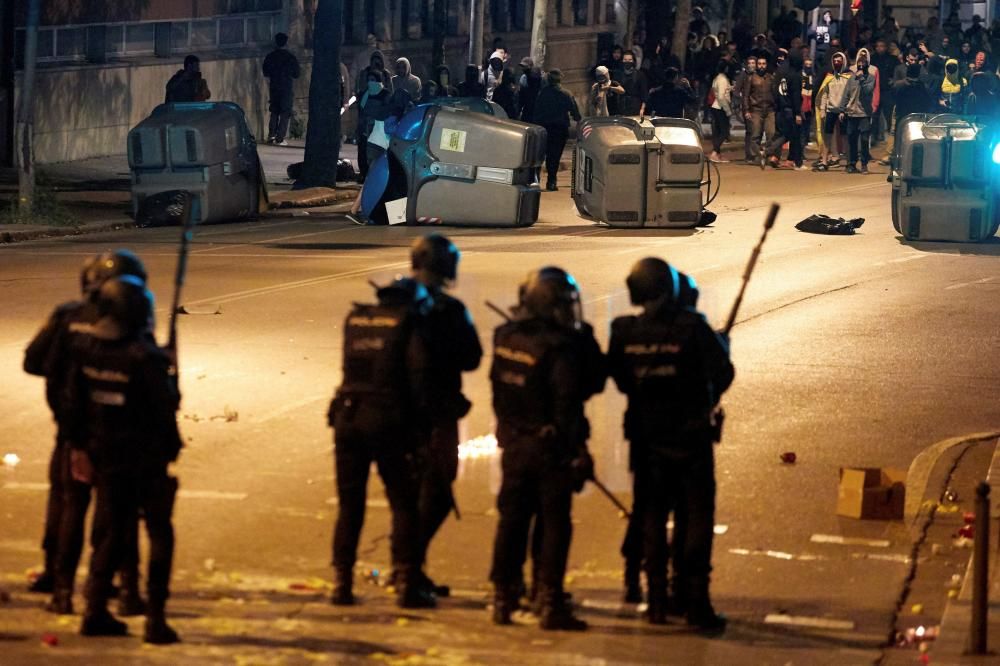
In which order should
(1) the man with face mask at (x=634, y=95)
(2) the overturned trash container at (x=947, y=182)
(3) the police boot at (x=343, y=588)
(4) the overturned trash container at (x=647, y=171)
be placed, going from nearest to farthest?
(3) the police boot at (x=343, y=588), (2) the overturned trash container at (x=947, y=182), (4) the overturned trash container at (x=647, y=171), (1) the man with face mask at (x=634, y=95)

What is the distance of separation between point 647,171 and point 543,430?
49.6ft

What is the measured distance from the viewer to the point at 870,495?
32.7ft

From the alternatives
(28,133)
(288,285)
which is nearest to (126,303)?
(288,285)

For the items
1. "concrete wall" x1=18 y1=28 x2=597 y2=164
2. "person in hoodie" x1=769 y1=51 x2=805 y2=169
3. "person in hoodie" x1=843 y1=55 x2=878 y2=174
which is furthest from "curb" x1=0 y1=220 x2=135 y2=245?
"person in hoodie" x1=843 y1=55 x2=878 y2=174

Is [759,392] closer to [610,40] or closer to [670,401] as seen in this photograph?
[670,401]

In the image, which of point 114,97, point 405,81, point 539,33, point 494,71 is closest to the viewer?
point 405,81

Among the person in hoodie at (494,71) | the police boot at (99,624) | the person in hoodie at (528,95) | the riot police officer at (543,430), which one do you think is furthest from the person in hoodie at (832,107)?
the police boot at (99,624)

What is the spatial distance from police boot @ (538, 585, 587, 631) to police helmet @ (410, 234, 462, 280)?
1.40 m

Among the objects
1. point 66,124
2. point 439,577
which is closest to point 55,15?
point 66,124

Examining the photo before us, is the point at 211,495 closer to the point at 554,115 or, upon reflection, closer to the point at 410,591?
the point at 410,591

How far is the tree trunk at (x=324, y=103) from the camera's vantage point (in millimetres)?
Answer: 27781

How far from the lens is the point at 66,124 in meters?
30.1

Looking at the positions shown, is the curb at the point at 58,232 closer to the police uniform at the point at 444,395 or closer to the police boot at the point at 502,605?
the police uniform at the point at 444,395

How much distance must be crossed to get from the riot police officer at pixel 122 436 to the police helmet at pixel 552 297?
1425 millimetres
